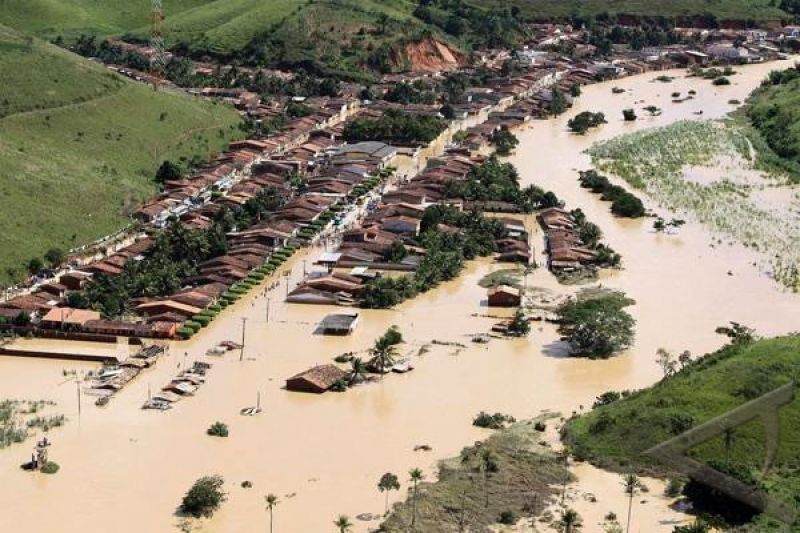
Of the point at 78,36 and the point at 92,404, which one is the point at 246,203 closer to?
the point at 92,404

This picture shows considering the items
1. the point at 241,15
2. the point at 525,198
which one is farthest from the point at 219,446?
the point at 241,15

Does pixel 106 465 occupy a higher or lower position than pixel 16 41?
lower

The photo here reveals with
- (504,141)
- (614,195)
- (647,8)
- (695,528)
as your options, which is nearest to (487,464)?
(695,528)

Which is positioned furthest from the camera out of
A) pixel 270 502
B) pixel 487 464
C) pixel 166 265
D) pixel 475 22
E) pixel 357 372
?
pixel 475 22

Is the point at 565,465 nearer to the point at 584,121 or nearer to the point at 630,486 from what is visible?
the point at 630,486

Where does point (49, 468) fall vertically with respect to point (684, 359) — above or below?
below
